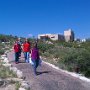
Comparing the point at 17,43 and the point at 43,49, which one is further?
the point at 43,49

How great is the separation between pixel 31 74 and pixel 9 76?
156 cm

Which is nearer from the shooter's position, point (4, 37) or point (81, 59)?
point (81, 59)

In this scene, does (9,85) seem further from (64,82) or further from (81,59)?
(81,59)

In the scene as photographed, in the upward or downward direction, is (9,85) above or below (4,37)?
below

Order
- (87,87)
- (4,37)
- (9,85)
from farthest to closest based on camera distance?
(4,37) → (87,87) → (9,85)

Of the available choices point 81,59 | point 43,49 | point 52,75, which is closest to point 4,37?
point 43,49

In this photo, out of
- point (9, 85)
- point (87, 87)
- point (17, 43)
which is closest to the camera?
point (9, 85)

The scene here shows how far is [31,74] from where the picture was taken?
18.3 metres

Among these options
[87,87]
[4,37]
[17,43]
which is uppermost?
[4,37]

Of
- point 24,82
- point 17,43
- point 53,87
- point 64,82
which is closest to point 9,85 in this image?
point 24,82

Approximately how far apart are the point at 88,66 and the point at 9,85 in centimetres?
1078

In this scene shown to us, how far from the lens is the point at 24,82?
622 inches

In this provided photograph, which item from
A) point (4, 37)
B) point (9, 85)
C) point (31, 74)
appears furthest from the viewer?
point (4, 37)

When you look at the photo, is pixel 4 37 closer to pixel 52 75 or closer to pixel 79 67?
pixel 79 67
